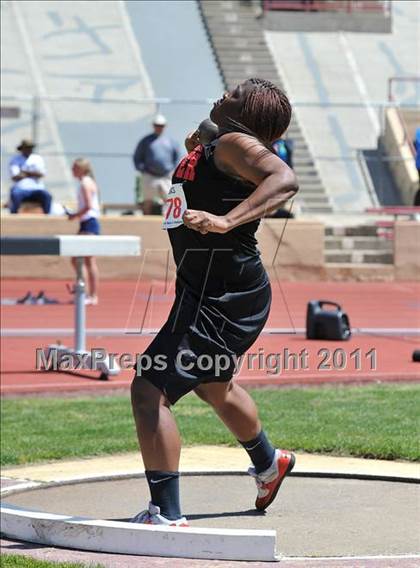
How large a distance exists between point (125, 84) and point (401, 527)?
18.2 metres

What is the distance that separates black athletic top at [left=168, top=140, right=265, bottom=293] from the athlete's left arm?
0.11 metres

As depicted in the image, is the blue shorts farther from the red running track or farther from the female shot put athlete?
the female shot put athlete

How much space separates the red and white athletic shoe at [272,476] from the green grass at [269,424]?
5.34ft

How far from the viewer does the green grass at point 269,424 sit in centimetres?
829

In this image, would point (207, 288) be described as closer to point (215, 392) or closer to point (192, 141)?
point (215, 392)

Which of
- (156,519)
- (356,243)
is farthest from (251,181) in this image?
(356,243)

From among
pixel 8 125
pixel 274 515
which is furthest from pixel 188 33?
pixel 274 515

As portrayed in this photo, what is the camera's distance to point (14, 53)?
64.4 ft

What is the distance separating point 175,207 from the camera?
5.68 meters

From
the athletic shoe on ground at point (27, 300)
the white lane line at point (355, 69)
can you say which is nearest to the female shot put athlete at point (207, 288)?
the athletic shoe on ground at point (27, 300)

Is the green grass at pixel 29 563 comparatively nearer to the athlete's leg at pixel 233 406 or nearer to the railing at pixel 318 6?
the athlete's leg at pixel 233 406

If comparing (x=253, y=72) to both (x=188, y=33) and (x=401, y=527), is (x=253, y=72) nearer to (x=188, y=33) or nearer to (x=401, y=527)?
(x=188, y=33)

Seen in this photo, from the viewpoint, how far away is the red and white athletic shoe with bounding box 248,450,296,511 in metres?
6.28

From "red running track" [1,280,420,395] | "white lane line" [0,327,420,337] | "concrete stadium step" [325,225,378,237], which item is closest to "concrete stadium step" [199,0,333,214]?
"concrete stadium step" [325,225,378,237]
